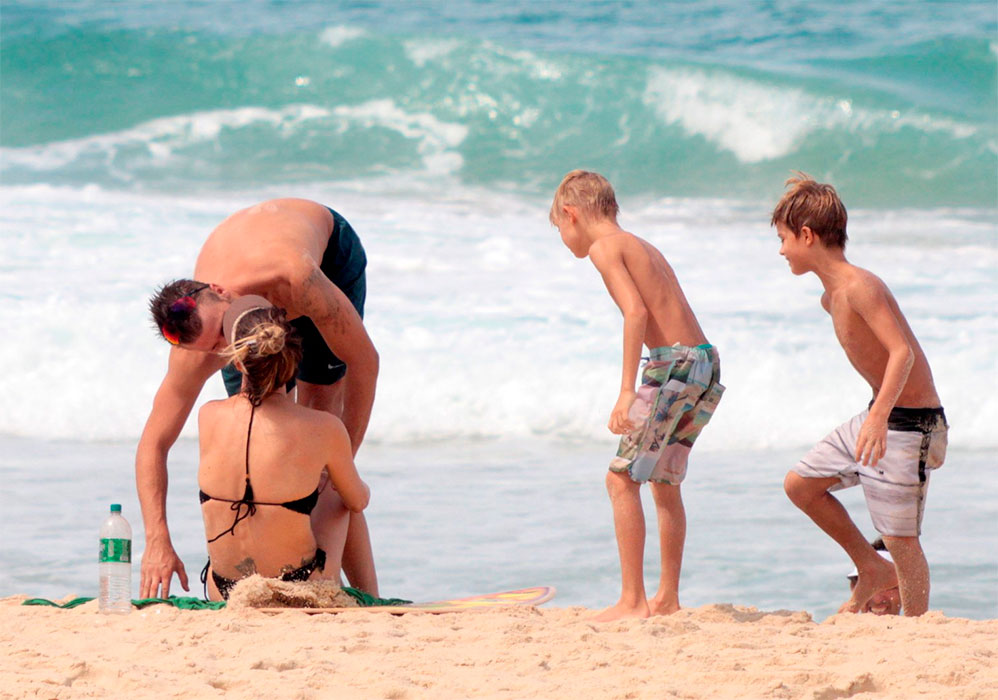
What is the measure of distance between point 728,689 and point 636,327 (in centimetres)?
123

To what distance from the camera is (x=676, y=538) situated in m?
4.03

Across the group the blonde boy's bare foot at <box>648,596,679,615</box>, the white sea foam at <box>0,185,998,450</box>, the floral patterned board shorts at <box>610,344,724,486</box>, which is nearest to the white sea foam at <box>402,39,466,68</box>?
the white sea foam at <box>0,185,998,450</box>

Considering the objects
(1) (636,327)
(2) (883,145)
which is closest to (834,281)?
(1) (636,327)

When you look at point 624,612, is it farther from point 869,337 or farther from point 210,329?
point 210,329

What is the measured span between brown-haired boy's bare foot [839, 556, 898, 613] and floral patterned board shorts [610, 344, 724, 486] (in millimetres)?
755

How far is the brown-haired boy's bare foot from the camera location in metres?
4.14

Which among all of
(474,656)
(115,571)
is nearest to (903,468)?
(474,656)

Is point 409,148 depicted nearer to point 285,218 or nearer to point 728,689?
point 285,218

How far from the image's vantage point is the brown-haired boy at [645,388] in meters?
3.87

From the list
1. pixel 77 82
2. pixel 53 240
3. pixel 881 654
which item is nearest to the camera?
pixel 881 654

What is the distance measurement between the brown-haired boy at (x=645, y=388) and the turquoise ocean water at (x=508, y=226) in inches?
34.0

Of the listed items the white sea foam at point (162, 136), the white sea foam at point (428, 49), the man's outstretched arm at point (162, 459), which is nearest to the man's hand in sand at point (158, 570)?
the man's outstretched arm at point (162, 459)

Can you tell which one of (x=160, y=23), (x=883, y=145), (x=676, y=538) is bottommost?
(x=676, y=538)

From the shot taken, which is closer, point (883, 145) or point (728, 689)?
point (728, 689)
